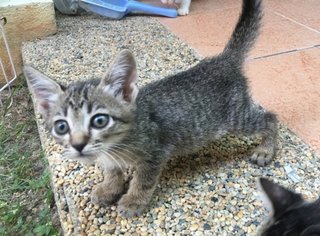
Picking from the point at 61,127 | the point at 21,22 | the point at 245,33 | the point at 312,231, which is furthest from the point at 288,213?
the point at 21,22

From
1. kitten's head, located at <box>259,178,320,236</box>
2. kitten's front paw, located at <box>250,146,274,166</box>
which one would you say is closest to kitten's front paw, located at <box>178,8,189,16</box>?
kitten's front paw, located at <box>250,146,274,166</box>

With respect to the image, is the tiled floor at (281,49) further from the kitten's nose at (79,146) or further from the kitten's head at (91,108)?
the kitten's nose at (79,146)

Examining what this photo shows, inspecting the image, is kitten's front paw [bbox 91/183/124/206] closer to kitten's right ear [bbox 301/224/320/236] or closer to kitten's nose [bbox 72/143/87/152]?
kitten's nose [bbox 72/143/87/152]

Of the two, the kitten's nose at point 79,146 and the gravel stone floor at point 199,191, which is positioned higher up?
the kitten's nose at point 79,146

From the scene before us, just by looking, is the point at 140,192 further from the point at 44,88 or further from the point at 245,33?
the point at 245,33

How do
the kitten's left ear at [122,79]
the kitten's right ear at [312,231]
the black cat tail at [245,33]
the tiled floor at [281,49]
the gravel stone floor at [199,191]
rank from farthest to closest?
1. the tiled floor at [281,49]
2. the black cat tail at [245,33]
3. the gravel stone floor at [199,191]
4. the kitten's left ear at [122,79]
5. the kitten's right ear at [312,231]

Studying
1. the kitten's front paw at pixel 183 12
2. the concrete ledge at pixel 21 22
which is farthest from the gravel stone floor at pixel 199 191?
the kitten's front paw at pixel 183 12
